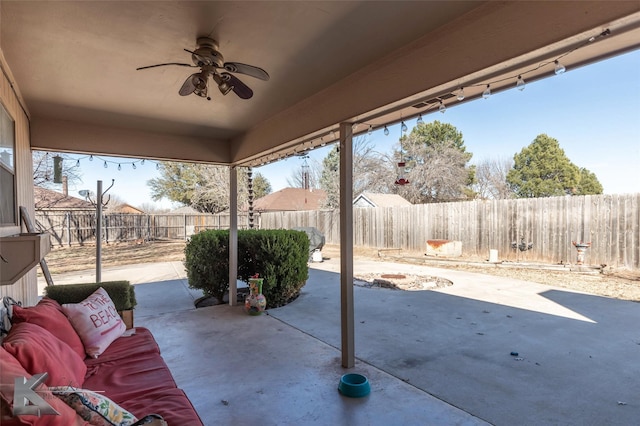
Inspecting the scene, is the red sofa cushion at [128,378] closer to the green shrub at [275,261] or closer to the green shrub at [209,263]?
the green shrub at [275,261]

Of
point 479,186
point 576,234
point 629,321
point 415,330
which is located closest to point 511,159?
point 479,186

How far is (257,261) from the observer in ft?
16.8

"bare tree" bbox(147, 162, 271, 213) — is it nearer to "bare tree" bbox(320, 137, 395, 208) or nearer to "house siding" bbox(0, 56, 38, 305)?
"bare tree" bbox(320, 137, 395, 208)

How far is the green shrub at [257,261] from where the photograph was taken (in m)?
4.97

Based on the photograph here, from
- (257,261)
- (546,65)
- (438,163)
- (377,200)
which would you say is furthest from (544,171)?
(546,65)

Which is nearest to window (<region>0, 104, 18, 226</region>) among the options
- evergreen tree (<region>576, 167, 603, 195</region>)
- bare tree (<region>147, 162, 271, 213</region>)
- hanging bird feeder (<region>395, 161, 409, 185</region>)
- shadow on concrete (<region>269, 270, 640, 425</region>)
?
shadow on concrete (<region>269, 270, 640, 425</region>)

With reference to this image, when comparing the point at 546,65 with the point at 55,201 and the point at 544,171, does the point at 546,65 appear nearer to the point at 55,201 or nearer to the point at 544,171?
the point at 544,171

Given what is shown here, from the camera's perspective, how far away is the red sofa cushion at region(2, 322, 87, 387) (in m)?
1.40

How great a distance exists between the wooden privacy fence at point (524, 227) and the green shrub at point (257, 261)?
18.9 ft

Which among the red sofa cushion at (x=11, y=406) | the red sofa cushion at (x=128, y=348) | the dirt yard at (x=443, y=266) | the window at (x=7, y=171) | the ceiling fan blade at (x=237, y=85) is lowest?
the dirt yard at (x=443, y=266)

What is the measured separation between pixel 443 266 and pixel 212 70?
7704 mm

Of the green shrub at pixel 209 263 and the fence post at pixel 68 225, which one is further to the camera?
the fence post at pixel 68 225

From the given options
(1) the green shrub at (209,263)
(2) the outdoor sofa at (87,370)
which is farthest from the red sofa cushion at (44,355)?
(1) the green shrub at (209,263)

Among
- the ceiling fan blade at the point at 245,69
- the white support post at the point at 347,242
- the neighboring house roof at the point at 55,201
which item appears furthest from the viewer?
the neighboring house roof at the point at 55,201
